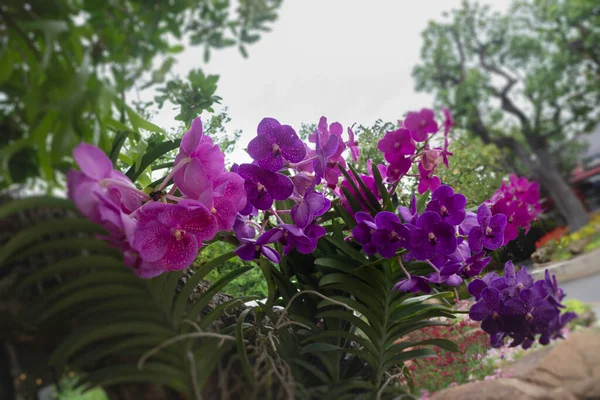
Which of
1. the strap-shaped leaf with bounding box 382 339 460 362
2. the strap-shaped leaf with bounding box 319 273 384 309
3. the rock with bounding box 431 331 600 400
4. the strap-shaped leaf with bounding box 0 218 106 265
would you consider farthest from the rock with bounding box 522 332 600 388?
the strap-shaped leaf with bounding box 0 218 106 265

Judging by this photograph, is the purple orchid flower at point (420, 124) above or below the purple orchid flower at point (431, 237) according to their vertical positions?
above

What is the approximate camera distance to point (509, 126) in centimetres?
90

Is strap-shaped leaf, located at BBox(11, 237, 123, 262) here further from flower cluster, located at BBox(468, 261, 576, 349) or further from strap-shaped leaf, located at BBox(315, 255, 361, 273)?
flower cluster, located at BBox(468, 261, 576, 349)

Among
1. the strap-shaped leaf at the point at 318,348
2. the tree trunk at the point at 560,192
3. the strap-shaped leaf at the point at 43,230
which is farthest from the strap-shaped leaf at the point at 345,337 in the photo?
the tree trunk at the point at 560,192

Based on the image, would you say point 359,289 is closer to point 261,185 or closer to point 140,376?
point 261,185

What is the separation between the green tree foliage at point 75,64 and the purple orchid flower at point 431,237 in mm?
331

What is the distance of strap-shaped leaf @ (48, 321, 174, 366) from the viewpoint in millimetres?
385

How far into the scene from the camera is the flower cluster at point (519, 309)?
61cm

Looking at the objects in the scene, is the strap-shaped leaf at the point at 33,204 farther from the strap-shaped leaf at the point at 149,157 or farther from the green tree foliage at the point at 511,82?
the green tree foliage at the point at 511,82

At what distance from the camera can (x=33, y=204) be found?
37 centimetres

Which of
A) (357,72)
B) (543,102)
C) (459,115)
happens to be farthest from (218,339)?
(543,102)

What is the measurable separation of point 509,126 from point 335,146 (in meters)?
0.50

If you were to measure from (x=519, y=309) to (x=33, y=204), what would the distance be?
1.94ft

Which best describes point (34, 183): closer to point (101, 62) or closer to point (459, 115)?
point (101, 62)
